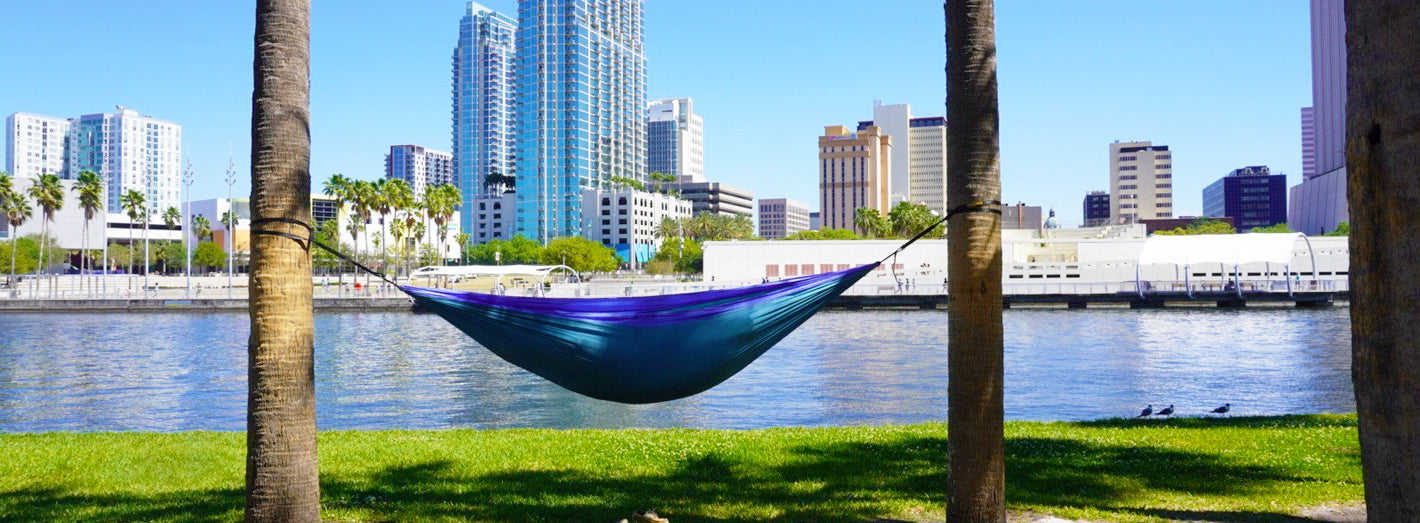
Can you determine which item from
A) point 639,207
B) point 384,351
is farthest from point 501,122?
point 384,351

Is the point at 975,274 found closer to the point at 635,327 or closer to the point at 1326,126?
the point at 635,327

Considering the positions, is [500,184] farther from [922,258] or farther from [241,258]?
[922,258]

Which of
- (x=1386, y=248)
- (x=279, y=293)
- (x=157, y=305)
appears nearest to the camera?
(x=1386, y=248)

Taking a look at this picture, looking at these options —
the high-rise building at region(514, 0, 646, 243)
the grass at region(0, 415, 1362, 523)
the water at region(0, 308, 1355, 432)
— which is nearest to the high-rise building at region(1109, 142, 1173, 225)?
the high-rise building at region(514, 0, 646, 243)

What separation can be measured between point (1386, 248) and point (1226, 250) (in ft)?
155

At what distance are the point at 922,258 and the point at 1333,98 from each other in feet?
227

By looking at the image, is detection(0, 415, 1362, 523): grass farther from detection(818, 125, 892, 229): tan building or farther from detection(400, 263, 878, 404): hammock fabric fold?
detection(818, 125, 892, 229): tan building

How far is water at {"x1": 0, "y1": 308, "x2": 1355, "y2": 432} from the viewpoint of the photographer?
15.0 metres

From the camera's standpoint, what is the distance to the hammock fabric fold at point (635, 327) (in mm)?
4852

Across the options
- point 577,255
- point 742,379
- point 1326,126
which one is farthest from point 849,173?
point 742,379

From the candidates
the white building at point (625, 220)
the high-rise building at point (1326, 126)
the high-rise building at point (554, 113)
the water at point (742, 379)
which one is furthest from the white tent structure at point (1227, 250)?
the high-rise building at point (554, 113)

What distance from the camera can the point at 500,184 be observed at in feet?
494

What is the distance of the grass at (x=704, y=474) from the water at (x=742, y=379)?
5.33 m

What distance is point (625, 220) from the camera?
13475cm
